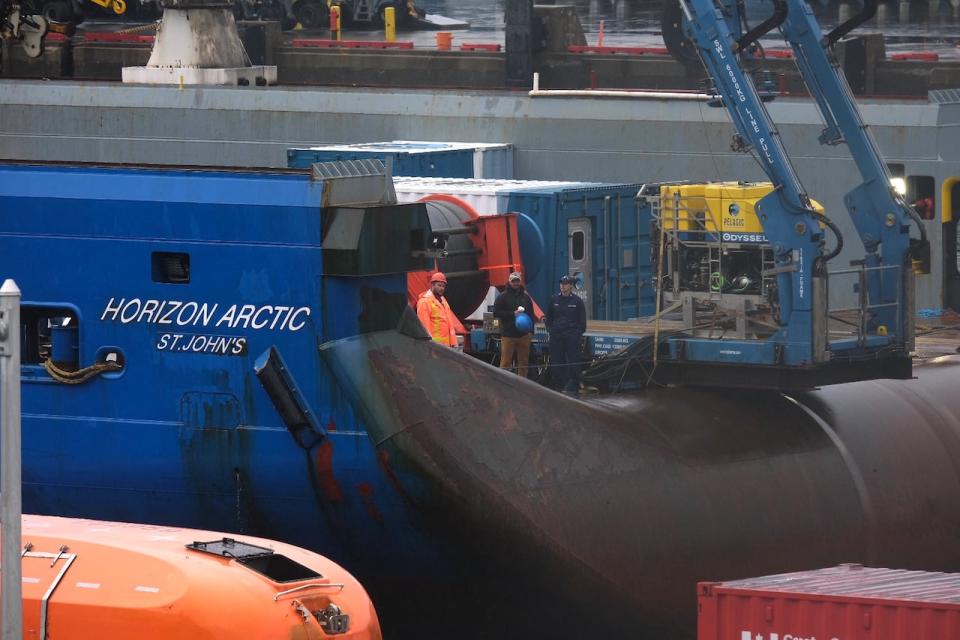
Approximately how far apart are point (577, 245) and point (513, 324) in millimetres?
3371

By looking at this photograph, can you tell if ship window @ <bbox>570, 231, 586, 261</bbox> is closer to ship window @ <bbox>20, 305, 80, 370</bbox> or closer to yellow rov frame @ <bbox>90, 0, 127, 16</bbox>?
ship window @ <bbox>20, 305, 80, 370</bbox>

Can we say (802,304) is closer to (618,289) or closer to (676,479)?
(676,479)

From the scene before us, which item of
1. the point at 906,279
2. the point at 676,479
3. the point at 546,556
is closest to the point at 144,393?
the point at 546,556

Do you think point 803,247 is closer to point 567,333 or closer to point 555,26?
point 567,333

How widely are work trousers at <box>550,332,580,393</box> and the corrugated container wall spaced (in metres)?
6.95

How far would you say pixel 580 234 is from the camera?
2127 centimetres

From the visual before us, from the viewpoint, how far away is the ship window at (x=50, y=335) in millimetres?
15211

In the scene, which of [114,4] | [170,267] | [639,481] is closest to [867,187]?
[639,481]

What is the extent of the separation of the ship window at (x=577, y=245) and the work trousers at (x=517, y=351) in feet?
9.86

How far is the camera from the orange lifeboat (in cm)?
1092

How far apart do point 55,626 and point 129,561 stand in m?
0.61

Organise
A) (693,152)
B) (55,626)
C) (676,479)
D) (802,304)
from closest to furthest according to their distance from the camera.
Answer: (55,626) → (676,479) → (802,304) → (693,152)

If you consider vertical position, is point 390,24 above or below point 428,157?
above

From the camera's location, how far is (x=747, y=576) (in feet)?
51.9
